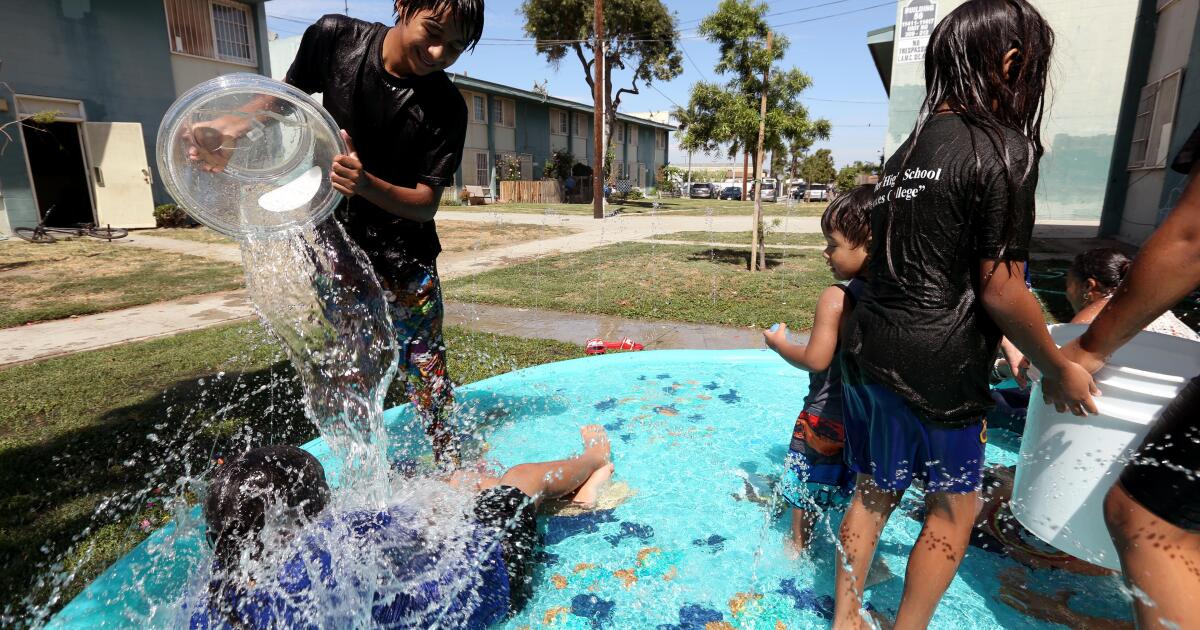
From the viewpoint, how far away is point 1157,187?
33.3ft

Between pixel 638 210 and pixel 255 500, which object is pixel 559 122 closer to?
pixel 638 210

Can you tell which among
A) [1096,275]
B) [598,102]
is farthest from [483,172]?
[1096,275]

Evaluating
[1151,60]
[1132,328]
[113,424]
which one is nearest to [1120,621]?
[1132,328]

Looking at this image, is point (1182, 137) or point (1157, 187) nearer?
point (1182, 137)

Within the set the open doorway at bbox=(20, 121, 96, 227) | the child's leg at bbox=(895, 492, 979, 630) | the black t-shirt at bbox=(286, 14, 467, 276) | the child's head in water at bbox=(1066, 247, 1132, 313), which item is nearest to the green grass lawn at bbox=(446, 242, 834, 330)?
the child's head in water at bbox=(1066, 247, 1132, 313)

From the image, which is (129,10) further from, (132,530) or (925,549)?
(925,549)

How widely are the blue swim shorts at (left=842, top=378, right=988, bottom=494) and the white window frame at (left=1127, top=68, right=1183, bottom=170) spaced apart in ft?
36.9

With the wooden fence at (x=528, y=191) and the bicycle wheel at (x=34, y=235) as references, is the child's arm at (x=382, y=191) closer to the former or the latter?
the bicycle wheel at (x=34, y=235)

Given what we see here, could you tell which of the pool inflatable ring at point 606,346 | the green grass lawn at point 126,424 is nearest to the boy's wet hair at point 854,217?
the green grass lawn at point 126,424

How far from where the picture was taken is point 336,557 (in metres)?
1.84

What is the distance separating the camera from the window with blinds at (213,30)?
51.7 feet

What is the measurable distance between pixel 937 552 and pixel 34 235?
15619mm

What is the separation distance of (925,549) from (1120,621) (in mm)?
978

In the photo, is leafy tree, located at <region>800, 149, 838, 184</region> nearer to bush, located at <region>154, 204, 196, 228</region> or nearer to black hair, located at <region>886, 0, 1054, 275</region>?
bush, located at <region>154, 204, 196, 228</region>
